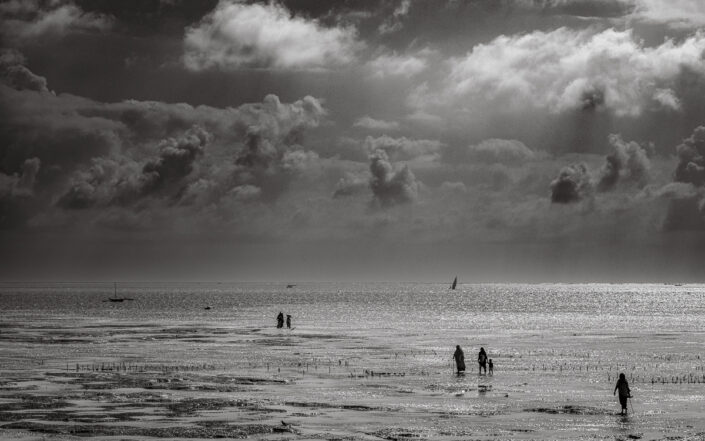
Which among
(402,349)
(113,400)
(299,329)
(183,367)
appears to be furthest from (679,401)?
(299,329)

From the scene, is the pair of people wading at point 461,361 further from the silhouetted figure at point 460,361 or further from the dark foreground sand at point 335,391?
the dark foreground sand at point 335,391

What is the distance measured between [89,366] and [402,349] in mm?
30973

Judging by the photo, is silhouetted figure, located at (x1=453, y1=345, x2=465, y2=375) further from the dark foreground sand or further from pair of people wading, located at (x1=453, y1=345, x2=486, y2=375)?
the dark foreground sand

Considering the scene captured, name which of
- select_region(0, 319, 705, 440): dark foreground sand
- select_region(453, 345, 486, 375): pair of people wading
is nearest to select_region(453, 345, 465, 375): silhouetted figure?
select_region(453, 345, 486, 375): pair of people wading

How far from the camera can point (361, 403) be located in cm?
4859

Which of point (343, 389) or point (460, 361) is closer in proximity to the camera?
point (343, 389)

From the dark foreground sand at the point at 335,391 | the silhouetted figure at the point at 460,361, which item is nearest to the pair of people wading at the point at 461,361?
the silhouetted figure at the point at 460,361

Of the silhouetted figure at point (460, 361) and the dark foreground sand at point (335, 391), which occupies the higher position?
the silhouetted figure at point (460, 361)

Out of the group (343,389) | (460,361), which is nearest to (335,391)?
(343,389)

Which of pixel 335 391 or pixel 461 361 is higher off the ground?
pixel 461 361

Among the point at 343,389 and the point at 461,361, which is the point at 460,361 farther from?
the point at 343,389

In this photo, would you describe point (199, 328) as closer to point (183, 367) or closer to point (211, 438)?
point (183, 367)

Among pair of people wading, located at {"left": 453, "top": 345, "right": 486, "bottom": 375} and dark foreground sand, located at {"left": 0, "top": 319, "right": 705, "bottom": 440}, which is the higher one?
pair of people wading, located at {"left": 453, "top": 345, "right": 486, "bottom": 375}

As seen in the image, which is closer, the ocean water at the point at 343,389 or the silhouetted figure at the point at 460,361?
the ocean water at the point at 343,389
